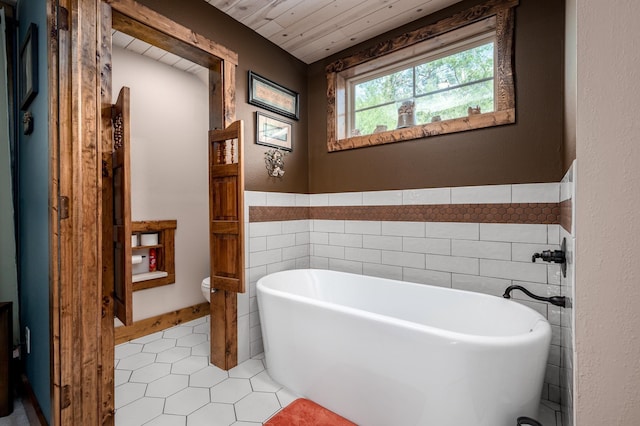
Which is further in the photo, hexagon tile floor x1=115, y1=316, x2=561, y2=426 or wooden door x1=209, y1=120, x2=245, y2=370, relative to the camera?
wooden door x1=209, y1=120, x2=245, y2=370

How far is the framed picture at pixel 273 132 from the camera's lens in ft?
8.17

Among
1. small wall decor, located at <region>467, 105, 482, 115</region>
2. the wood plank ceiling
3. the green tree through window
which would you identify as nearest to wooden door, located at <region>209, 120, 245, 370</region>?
the wood plank ceiling

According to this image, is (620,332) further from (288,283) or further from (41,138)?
(41,138)

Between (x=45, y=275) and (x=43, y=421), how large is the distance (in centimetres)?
78

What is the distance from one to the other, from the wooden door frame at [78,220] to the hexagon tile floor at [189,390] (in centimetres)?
34

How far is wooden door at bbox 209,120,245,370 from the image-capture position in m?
1.98

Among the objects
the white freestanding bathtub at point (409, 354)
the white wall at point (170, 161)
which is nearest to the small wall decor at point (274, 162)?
the white freestanding bathtub at point (409, 354)

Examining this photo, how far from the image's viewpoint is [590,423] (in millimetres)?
520

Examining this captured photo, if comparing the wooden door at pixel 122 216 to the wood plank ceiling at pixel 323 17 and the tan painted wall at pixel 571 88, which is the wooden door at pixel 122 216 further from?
the tan painted wall at pixel 571 88

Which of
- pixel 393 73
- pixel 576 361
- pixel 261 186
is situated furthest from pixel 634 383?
pixel 393 73

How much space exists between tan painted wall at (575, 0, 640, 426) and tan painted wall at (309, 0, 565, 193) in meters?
1.57

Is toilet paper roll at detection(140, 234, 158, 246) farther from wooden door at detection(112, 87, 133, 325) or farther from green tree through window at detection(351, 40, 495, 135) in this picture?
green tree through window at detection(351, 40, 495, 135)

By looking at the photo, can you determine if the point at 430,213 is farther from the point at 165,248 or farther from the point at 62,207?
the point at 165,248

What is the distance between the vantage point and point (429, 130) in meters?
2.26
